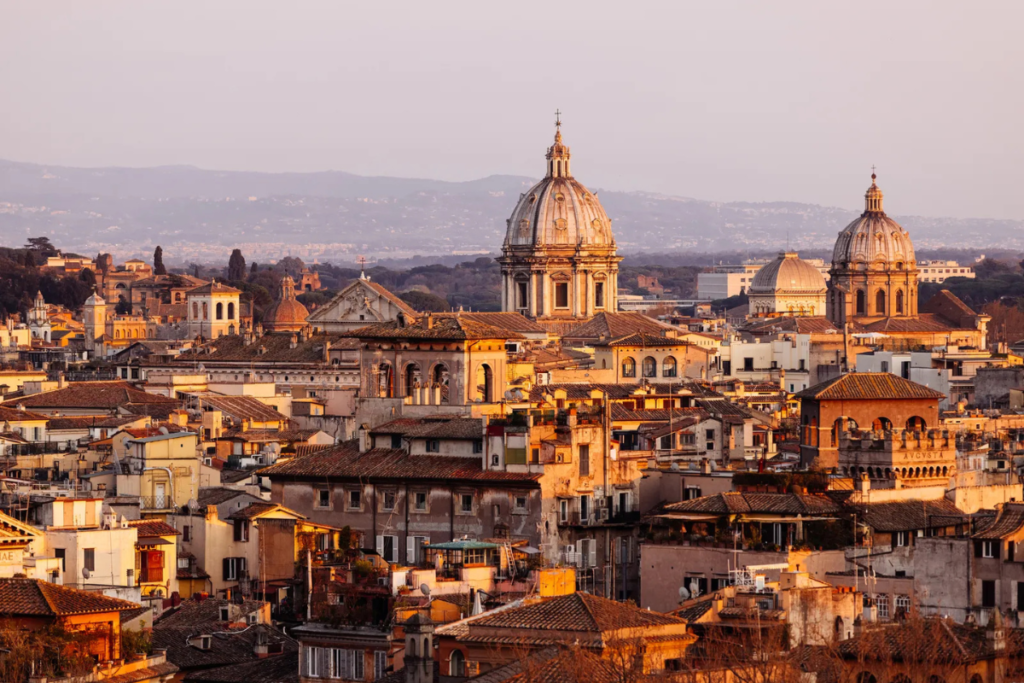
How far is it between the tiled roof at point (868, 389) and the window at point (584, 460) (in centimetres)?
808

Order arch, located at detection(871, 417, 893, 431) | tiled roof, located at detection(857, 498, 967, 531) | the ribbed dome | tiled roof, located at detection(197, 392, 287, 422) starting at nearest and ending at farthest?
tiled roof, located at detection(857, 498, 967, 531)
arch, located at detection(871, 417, 893, 431)
tiled roof, located at detection(197, 392, 287, 422)
the ribbed dome

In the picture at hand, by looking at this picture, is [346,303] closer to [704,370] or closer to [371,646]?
[704,370]

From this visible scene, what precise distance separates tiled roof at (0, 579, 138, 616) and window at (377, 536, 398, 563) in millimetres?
10875

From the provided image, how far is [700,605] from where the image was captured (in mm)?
38000

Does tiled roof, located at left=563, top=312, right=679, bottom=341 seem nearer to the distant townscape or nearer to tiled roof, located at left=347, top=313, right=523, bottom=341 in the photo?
the distant townscape

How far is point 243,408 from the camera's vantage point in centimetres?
7912

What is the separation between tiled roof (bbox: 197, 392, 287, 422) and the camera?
76750 millimetres

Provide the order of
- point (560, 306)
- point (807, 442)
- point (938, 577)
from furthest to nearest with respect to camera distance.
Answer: point (560, 306)
point (807, 442)
point (938, 577)

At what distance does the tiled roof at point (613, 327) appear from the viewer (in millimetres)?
108438

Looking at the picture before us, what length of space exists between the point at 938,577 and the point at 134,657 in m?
11.5

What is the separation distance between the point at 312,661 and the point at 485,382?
1018 inches

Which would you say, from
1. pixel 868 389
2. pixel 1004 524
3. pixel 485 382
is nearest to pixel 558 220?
pixel 485 382

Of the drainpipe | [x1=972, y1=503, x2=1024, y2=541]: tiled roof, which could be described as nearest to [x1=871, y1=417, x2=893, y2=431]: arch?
[x1=972, y1=503, x2=1024, y2=541]: tiled roof

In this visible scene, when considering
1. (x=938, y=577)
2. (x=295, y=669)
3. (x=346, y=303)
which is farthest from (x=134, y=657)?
(x=346, y=303)
